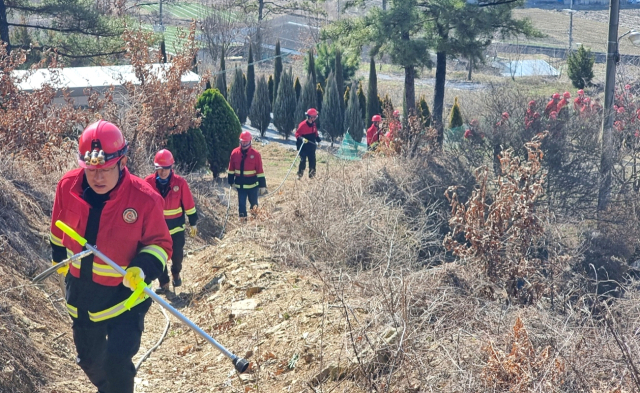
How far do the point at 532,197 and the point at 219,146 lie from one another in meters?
8.25

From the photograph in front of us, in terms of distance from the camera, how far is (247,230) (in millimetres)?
8711

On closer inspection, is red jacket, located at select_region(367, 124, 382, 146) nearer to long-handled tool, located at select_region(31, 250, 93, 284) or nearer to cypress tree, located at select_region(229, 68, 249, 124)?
cypress tree, located at select_region(229, 68, 249, 124)

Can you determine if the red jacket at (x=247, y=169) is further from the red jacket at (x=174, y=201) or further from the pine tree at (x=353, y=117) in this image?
the pine tree at (x=353, y=117)

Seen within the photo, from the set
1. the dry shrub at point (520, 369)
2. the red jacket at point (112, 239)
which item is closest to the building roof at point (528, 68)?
the dry shrub at point (520, 369)

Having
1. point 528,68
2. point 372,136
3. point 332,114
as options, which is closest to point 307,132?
point 372,136

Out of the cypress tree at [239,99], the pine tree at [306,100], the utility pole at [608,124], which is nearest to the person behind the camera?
the utility pole at [608,124]

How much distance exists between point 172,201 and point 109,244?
343cm

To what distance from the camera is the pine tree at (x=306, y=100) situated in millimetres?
23875

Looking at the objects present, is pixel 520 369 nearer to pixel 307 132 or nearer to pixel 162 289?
pixel 162 289

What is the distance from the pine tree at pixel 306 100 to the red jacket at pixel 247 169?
13.0m

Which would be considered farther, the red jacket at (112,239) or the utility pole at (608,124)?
the utility pole at (608,124)

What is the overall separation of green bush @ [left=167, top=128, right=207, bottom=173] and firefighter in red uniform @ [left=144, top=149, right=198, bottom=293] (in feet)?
16.3

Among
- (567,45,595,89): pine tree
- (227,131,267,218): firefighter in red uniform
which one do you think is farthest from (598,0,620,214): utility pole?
(567,45,595,89): pine tree

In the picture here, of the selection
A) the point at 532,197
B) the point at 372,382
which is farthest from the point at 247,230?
the point at 372,382
